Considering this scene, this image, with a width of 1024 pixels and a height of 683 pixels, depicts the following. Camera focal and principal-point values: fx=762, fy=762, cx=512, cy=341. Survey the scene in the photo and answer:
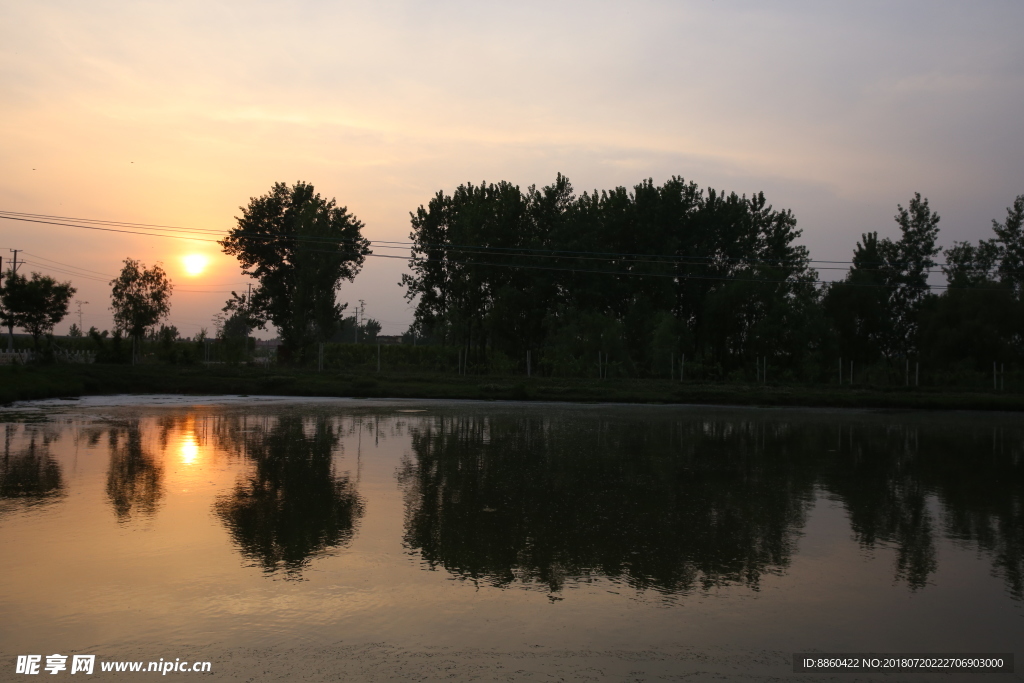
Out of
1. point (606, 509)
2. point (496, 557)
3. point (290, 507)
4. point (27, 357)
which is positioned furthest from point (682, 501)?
point (27, 357)

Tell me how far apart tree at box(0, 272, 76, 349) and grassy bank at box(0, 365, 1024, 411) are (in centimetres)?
926

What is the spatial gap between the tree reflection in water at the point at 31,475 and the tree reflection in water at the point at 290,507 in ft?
8.16

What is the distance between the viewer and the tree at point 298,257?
56.2m

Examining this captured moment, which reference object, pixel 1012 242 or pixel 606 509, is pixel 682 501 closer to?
pixel 606 509

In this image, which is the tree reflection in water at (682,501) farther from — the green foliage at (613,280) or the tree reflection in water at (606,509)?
the green foliage at (613,280)

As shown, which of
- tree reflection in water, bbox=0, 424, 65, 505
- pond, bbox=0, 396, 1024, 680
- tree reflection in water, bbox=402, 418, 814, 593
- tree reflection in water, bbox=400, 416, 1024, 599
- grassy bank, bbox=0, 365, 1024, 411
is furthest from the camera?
grassy bank, bbox=0, 365, 1024, 411

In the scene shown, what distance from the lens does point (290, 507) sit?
9719mm

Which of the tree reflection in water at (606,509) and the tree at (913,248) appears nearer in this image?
the tree reflection in water at (606,509)

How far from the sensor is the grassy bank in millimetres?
33741

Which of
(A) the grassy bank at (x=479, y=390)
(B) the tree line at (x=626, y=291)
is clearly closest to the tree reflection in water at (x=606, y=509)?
(A) the grassy bank at (x=479, y=390)

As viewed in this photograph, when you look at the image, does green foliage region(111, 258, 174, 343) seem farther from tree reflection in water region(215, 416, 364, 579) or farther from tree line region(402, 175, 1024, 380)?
tree reflection in water region(215, 416, 364, 579)

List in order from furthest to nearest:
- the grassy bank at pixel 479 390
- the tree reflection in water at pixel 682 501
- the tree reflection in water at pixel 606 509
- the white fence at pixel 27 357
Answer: the white fence at pixel 27 357
the grassy bank at pixel 479 390
the tree reflection in water at pixel 682 501
the tree reflection in water at pixel 606 509

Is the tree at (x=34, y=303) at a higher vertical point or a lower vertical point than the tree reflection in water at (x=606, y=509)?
higher

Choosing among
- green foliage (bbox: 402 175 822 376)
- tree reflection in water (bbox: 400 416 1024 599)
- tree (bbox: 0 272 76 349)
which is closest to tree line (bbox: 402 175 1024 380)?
green foliage (bbox: 402 175 822 376)
